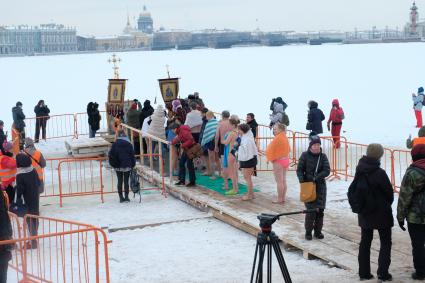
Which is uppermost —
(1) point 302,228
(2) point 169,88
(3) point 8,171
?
(2) point 169,88

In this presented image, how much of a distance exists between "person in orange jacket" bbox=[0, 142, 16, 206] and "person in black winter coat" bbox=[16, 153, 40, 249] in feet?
3.33

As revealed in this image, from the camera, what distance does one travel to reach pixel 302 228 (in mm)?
8867

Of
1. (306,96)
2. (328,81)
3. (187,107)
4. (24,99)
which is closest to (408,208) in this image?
(187,107)

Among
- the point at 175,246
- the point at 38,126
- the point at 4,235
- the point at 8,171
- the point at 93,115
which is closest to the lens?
the point at 4,235

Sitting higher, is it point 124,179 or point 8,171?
point 8,171

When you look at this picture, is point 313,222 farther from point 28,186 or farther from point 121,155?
point 121,155

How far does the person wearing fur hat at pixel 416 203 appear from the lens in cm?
635

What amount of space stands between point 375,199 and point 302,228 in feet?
7.91

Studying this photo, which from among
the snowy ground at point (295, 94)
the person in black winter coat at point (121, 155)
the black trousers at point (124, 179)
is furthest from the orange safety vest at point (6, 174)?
the snowy ground at point (295, 94)

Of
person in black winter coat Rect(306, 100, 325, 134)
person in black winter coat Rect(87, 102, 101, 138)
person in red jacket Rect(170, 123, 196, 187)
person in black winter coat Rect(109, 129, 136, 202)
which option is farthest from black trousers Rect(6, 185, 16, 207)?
person in black winter coat Rect(87, 102, 101, 138)

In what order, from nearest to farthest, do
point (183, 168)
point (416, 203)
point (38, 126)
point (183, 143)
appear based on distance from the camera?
point (416, 203) → point (183, 143) → point (183, 168) → point (38, 126)

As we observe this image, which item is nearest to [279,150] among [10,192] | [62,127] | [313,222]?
[313,222]

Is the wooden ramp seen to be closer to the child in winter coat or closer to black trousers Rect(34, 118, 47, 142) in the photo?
the child in winter coat

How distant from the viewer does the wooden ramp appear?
7406mm
